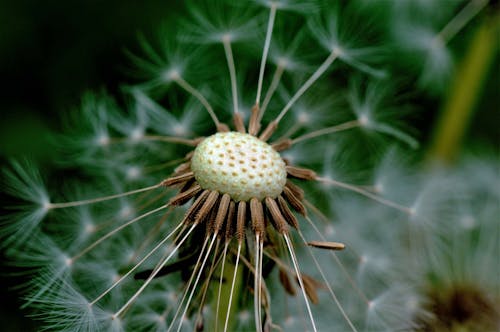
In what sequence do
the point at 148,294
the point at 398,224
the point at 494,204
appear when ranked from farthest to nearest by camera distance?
the point at 494,204 < the point at 398,224 < the point at 148,294

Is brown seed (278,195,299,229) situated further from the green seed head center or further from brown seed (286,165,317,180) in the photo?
brown seed (286,165,317,180)

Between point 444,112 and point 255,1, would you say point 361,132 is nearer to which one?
point 444,112

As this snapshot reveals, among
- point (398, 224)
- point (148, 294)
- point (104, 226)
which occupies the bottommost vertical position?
point (148, 294)

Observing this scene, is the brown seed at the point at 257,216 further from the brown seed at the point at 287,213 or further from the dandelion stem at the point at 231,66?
the dandelion stem at the point at 231,66

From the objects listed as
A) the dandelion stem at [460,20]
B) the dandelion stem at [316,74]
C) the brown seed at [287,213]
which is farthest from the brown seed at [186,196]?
the dandelion stem at [460,20]

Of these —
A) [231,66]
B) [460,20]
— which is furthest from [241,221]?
[460,20]

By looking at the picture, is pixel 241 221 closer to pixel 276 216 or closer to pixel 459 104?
pixel 276 216

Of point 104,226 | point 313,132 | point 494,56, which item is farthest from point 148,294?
point 494,56

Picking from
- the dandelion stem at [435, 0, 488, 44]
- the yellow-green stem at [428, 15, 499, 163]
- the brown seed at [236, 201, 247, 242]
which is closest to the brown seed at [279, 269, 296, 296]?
the brown seed at [236, 201, 247, 242]
